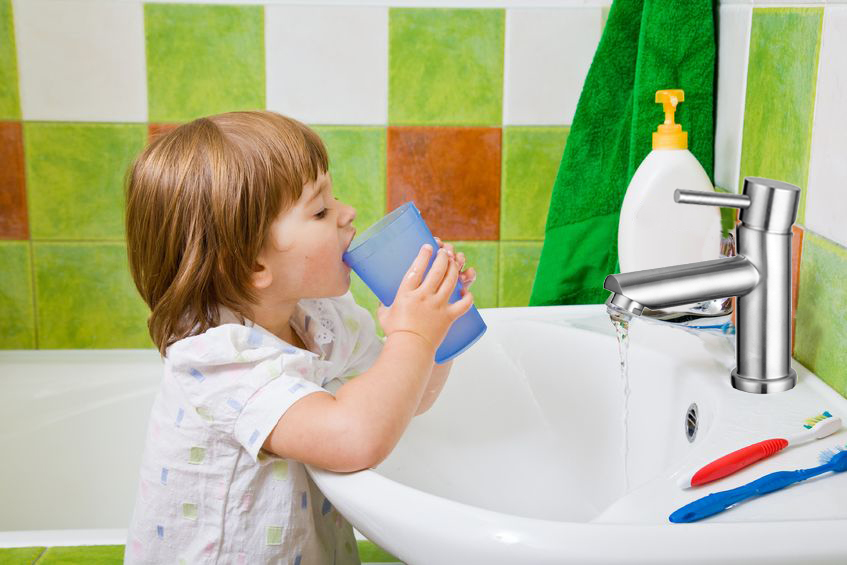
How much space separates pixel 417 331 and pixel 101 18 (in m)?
0.93

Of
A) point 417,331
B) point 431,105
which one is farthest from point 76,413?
point 417,331

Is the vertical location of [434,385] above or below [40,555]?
above

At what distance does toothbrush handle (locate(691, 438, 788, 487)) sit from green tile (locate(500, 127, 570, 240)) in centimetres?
88

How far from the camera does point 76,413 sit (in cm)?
146

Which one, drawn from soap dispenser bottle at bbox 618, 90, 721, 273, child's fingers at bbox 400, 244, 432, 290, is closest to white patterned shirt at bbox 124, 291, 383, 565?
child's fingers at bbox 400, 244, 432, 290

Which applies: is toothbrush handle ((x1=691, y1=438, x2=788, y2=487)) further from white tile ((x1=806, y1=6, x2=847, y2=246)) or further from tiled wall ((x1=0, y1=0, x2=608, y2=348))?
tiled wall ((x1=0, y1=0, x2=608, y2=348))

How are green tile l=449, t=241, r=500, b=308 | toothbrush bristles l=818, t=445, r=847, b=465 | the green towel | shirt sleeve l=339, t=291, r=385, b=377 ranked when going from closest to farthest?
1. toothbrush bristles l=818, t=445, r=847, b=465
2. shirt sleeve l=339, t=291, r=385, b=377
3. the green towel
4. green tile l=449, t=241, r=500, b=308

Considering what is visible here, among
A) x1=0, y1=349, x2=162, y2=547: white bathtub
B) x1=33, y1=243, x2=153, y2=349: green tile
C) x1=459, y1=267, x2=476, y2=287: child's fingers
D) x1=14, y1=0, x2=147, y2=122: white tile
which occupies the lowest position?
x1=0, y1=349, x2=162, y2=547: white bathtub

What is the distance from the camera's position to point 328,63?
1417mm

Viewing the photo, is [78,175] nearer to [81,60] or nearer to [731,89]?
[81,60]

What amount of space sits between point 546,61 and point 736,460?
3.07 ft

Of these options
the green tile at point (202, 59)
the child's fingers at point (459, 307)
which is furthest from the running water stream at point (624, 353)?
the green tile at point (202, 59)

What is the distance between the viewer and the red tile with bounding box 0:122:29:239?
56.7 inches

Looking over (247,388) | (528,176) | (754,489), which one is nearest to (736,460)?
(754,489)
